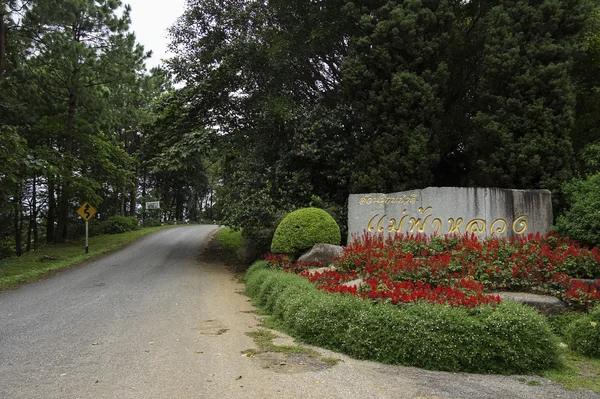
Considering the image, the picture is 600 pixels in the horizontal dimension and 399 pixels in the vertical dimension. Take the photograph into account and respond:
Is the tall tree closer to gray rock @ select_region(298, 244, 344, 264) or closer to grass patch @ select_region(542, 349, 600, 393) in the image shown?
gray rock @ select_region(298, 244, 344, 264)

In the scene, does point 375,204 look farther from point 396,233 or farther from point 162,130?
point 162,130

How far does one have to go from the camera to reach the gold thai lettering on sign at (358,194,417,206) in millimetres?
11287

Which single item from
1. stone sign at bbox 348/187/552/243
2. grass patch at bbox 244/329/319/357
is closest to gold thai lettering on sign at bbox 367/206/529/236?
stone sign at bbox 348/187/552/243

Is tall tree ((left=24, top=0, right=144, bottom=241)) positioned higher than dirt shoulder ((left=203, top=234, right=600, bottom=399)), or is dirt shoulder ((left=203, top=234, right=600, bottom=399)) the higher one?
tall tree ((left=24, top=0, right=144, bottom=241))

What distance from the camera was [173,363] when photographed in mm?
5355

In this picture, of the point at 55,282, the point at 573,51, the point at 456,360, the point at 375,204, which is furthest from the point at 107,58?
the point at 456,360

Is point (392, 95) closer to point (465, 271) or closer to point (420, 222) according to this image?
point (420, 222)

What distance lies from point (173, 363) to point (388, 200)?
7.50 meters

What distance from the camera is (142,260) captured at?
58.0 ft

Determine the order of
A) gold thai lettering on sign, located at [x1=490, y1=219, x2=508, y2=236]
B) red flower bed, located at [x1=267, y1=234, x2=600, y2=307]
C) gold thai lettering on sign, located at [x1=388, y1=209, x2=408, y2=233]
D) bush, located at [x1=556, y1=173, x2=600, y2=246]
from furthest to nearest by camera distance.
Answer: gold thai lettering on sign, located at [x1=388, y1=209, x2=408, y2=233], gold thai lettering on sign, located at [x1=490, y1=219, x2=508, y2=236], bush, located at [x1=556, y1=173, x2=600, y2=246], red flower bed, located at [x1=267, y1=234, x2=600, y2=307]

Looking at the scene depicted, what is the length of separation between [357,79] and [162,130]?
28.4 ft

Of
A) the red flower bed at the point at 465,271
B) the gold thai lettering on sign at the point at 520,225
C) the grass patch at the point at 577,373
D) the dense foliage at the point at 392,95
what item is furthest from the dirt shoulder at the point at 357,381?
the dense foliage at the point at 392,95

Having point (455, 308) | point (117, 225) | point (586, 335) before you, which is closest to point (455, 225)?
point (586, 335)

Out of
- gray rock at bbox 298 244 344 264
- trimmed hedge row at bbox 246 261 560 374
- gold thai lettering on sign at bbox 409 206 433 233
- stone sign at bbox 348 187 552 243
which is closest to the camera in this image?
trimmed hedge row at bbox 246 261 560 374
